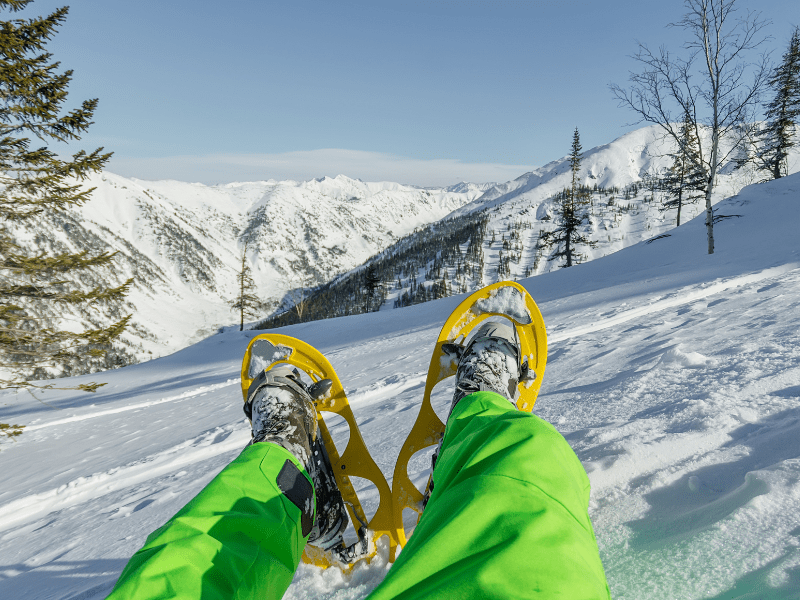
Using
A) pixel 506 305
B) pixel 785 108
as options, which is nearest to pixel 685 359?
pixel 506 305

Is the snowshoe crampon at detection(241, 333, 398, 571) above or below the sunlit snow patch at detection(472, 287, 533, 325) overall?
below

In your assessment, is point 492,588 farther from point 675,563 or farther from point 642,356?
point 642,356

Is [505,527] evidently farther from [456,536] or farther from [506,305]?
[506,305]

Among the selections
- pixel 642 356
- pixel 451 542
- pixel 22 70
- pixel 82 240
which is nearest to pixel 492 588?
pixel 451 542

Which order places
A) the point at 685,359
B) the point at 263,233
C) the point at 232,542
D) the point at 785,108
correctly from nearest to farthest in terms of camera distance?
1. the point at 232,542
2. the point at 685,359
3. the point at 785,108
4. the point at 263,233

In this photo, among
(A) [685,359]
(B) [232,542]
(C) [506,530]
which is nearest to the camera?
(C) [506,530]

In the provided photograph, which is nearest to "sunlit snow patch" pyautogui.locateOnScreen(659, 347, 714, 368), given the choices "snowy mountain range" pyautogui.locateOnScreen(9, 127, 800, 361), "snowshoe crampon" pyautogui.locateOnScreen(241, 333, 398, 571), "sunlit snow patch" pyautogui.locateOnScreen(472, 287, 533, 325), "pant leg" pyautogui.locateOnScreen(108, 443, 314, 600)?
"sunlit snow patch" pyautogui.locateOnScreen(472, 287, 533, 325)

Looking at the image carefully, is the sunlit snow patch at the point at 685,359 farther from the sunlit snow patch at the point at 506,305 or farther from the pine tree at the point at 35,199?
the pine tree at the point at 35,199

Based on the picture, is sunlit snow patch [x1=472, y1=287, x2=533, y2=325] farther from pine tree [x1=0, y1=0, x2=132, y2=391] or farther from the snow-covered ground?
pine tree [x1=0, y1=0, x2=132, y2=391]

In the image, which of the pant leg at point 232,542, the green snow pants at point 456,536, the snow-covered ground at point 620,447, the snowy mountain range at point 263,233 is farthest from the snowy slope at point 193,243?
the green snow pants at point 456,536
